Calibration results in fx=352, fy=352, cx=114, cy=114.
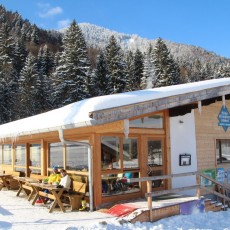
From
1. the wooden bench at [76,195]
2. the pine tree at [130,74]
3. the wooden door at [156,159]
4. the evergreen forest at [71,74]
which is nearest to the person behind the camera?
the wooden bench at [76,195]

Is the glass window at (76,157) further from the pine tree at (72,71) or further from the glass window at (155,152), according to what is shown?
the pine tree at (72,71)

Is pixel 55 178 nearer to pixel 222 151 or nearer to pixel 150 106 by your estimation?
pixel 150 106

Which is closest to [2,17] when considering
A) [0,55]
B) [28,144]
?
[0,55]

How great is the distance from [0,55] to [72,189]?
38.5m

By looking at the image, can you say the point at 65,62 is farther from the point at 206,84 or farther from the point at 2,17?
the point at 2,17

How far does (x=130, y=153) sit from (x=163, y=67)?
34.4 metres

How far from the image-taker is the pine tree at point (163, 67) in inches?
1682

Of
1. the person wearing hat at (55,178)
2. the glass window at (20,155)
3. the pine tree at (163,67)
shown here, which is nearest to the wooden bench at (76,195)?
the person wearing hat at (55,178)

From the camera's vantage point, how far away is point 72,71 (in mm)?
37531

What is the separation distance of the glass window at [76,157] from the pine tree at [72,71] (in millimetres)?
26501

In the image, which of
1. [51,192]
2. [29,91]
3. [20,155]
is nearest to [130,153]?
[51,192]

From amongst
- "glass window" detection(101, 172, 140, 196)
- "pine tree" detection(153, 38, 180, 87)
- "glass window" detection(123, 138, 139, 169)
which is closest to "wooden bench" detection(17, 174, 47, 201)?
"glass window" detection(101, 172, 140, 196)

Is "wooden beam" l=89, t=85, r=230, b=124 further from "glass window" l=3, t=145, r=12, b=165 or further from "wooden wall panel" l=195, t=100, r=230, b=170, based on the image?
"glass window" l=3, t=145, r=12, b=165

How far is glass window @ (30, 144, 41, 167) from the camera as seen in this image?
40.8ft
